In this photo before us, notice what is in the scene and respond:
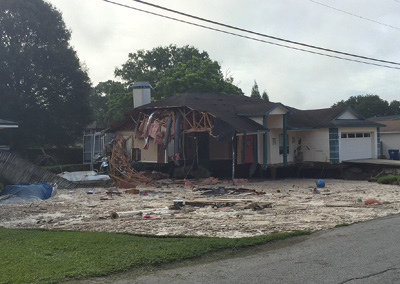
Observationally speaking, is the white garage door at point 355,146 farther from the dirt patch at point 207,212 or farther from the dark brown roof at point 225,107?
the dirt patch at point 207,212

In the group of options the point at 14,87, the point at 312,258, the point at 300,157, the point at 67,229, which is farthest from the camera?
the point at 14,87

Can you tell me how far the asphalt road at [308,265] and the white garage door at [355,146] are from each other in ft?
66.3

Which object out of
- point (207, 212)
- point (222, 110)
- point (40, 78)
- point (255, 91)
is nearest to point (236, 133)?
point (222, 110)

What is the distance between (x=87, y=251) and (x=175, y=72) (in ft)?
124

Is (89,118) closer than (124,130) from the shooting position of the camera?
No

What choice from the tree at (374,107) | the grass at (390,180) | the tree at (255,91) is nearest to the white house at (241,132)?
the grass at (390,180)

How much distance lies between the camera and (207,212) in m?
13.7

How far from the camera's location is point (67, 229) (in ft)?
35.6

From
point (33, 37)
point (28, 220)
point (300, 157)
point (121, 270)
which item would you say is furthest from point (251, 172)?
point (33, 37)

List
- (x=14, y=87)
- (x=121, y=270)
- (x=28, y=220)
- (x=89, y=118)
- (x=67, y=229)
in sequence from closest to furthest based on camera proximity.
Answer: (x=121, y=270) → (x=67, y=229) → (x=28, y=220) → (x=14, y=87) → (x=89, y=118)

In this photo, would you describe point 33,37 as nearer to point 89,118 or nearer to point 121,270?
point 89,118

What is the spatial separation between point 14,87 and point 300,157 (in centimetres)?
2415

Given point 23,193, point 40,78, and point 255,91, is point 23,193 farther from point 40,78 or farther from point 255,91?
point 255,91

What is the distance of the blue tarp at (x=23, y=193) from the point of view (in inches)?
662
